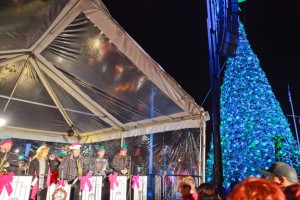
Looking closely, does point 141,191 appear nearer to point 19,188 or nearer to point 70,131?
point 19,188

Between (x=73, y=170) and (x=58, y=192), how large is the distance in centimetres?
79

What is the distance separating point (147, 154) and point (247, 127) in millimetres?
4875

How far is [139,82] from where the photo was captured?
7367 mm

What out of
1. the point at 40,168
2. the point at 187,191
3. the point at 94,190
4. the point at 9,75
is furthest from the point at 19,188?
the point at 9,75

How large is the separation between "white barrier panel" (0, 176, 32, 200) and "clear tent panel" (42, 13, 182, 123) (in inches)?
133

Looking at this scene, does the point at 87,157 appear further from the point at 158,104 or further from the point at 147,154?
the point at 158,104

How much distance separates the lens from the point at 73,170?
6.36 metres

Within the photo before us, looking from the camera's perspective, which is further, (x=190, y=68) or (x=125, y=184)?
(x=190, y=68)

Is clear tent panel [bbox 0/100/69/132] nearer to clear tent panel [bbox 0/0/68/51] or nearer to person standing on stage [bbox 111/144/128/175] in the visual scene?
clear tent panel [bbox 0/0/68/51]

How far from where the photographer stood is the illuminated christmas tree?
415 inches

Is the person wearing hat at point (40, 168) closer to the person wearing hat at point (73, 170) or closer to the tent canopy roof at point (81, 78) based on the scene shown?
the person wearing hat at point (73, 170)

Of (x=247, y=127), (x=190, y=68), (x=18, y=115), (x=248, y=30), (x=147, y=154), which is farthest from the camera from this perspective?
(x=190, y=68)

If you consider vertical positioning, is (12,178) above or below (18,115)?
below

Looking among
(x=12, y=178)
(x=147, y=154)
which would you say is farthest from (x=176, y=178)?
(x=12, y=178)
